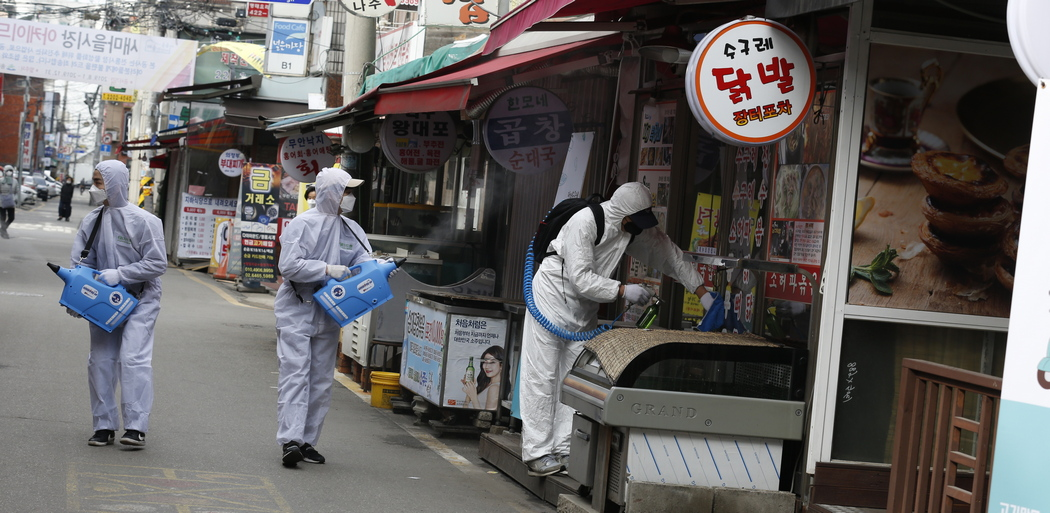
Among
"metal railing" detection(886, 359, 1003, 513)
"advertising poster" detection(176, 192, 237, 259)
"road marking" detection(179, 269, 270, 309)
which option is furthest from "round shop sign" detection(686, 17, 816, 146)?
"advertising poster" detection(176, 192, 237, 259)

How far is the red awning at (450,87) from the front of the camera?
27.6 ft

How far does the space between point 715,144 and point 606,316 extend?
6.71ft

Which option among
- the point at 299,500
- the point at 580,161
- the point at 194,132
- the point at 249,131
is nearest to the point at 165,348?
the point at 580,161

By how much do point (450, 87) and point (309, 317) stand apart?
2.68m

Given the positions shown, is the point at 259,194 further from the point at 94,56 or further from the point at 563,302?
the point at 563,302

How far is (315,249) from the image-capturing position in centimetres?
731

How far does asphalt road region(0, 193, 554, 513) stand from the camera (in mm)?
6152

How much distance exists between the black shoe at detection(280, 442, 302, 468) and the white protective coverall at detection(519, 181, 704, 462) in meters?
1.46

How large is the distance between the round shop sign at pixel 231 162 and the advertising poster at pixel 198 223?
2.23 meters

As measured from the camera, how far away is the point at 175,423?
329 inches

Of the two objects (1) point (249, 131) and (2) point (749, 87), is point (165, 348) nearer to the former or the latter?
(2) point (749, 87)

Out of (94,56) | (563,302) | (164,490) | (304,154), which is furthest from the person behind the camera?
(94,56)

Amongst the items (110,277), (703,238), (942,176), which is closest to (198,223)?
(110,277)

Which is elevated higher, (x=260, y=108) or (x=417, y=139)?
(x=260, y=108)
